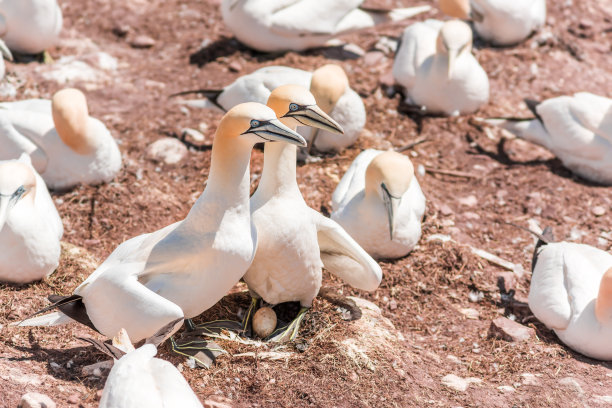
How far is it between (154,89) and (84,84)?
0.64 m

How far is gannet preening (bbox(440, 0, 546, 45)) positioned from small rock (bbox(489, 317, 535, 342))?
4254 millimetres

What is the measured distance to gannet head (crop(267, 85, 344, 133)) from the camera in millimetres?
4543

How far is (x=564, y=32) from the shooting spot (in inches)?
353

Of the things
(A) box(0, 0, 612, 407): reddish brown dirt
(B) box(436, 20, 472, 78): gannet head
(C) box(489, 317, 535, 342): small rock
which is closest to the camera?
(A) box(0, 0, 612, 407): reddish brown dirt

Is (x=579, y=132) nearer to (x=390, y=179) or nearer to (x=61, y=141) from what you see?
(x=390, y=179)

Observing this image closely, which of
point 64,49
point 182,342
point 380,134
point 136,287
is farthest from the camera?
point 64,49

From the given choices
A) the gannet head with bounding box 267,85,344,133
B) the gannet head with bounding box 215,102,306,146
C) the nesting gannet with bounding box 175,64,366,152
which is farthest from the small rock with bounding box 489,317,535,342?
the nesting gannet with bounding box 175,64,366,152

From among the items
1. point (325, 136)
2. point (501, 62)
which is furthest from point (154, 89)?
point (501, 62)

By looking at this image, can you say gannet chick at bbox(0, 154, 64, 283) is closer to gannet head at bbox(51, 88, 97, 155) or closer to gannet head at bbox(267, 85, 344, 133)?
gannet head at bbox(51, 88, 97, 155)

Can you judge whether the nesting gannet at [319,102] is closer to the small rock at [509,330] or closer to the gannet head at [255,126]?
the small rock at [509,330]

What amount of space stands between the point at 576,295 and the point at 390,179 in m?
1.41

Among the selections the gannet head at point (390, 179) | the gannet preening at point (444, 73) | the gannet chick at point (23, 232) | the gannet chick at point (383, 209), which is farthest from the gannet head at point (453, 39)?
the gannet chick at point (23, 232)

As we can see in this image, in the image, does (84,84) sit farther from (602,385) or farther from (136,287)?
(602,385)

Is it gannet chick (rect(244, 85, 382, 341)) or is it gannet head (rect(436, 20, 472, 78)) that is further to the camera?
gannet head (rect(436, 20, 472, 78))
